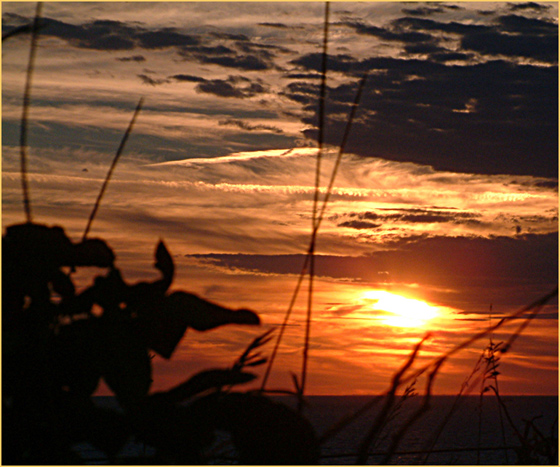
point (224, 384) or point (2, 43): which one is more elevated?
point (2, 43)

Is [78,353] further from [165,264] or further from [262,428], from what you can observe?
[262,428]

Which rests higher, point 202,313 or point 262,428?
point 202,313

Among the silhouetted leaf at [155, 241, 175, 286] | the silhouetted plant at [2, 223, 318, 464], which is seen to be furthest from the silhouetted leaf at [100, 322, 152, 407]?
the silhouetted leaf at [155, 241, 175, 286]

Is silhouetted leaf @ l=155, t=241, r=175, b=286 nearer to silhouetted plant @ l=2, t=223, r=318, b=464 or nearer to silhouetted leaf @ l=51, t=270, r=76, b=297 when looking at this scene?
silhouetted plant @ l=2, t=223, r=318, b=464

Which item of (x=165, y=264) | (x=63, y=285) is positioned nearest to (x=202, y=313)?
(x=165, y=264)

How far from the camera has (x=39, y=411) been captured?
0.87 meters

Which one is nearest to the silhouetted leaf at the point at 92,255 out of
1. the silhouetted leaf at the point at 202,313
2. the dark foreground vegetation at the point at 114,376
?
the dark foreground vegetation at the point at 114,376

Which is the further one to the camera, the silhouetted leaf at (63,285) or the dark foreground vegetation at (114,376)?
the silhouetted leaf at (63,285)

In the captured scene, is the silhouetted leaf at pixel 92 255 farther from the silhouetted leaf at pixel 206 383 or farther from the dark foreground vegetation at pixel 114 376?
the silhouetted leaf at pixel 206 383

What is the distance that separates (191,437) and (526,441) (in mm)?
1024

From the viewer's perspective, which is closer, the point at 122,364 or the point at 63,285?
the point at 122,364

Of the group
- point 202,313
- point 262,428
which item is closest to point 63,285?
point 202,313

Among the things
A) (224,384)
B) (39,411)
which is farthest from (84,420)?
(224,384)

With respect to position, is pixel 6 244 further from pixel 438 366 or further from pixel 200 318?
pixel 438 366
